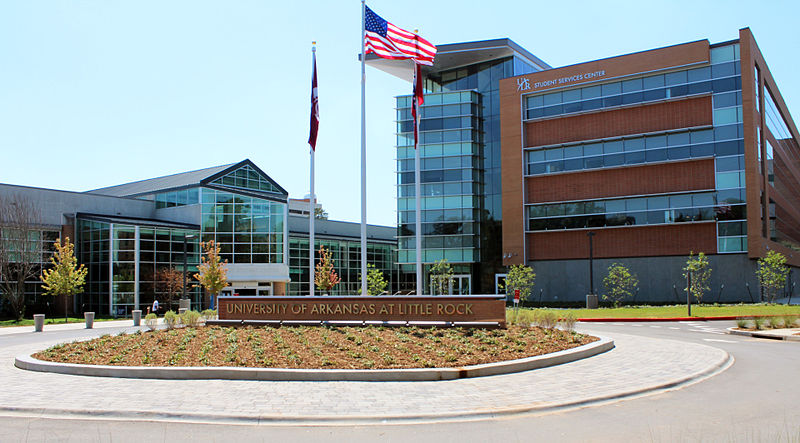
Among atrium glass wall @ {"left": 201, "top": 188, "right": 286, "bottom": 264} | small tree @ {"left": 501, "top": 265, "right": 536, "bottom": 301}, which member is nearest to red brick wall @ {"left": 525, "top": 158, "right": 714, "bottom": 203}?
small tree @ {"left": 501, "top": 265, "right": 536, "bottom": 301}

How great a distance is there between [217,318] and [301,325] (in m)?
4.38

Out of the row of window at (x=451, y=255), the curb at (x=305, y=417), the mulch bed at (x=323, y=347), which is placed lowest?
the curb at (x=305, y=417)

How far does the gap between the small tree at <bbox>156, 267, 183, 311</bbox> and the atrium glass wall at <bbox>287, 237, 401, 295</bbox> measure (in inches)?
467

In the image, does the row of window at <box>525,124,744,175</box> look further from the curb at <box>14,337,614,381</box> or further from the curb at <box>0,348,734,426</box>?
the curb at <box>0,348,734,426</box>

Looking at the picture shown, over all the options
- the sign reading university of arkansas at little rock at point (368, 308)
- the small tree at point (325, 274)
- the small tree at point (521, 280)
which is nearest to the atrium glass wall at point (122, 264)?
the small tree at point (325, 274)

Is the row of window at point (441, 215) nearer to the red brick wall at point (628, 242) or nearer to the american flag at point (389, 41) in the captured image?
the red brick wall at point (628, 242)

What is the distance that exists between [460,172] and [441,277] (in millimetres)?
9138

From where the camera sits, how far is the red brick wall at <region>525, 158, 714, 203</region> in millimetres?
47344

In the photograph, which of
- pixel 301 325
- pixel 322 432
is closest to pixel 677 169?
pixel 301 325

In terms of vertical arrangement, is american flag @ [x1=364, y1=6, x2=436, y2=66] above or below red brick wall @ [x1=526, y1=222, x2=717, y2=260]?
above

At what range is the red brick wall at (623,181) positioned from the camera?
47.3 m

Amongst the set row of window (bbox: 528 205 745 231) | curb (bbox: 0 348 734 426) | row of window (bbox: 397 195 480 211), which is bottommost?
curb (bbox: 0 348 734 426)

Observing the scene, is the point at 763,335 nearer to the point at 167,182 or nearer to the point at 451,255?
the point at 451,255

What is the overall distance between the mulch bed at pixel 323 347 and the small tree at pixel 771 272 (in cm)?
3051
